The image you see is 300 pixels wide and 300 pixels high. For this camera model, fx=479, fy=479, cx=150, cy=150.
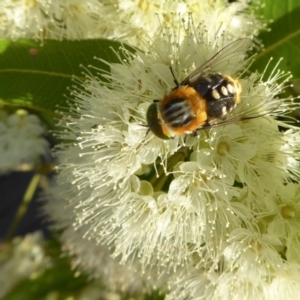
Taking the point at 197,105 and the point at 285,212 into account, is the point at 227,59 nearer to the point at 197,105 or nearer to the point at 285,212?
the point at 197,105

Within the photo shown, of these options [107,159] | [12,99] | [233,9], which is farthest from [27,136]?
[233,9]

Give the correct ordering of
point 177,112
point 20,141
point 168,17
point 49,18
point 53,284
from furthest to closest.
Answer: point 53,284
point 20,141
point 49,18
point 168,17
point 177,112

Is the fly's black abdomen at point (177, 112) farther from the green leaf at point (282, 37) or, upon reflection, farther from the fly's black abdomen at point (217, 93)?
the green leaf at point (282, 37)

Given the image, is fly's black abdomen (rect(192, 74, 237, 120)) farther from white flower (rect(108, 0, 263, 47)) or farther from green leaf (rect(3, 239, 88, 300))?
green leaf (rect(3, 239, 88, 300))

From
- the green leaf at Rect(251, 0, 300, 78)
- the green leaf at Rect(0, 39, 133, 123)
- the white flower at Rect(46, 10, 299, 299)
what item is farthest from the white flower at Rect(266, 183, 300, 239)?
the green leaf at Rect(0, 39, 133, 123)

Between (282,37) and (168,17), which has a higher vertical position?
(168,17)

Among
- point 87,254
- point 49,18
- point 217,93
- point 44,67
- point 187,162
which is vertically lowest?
point 87,254

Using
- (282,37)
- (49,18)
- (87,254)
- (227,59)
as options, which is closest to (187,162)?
(227,59)
